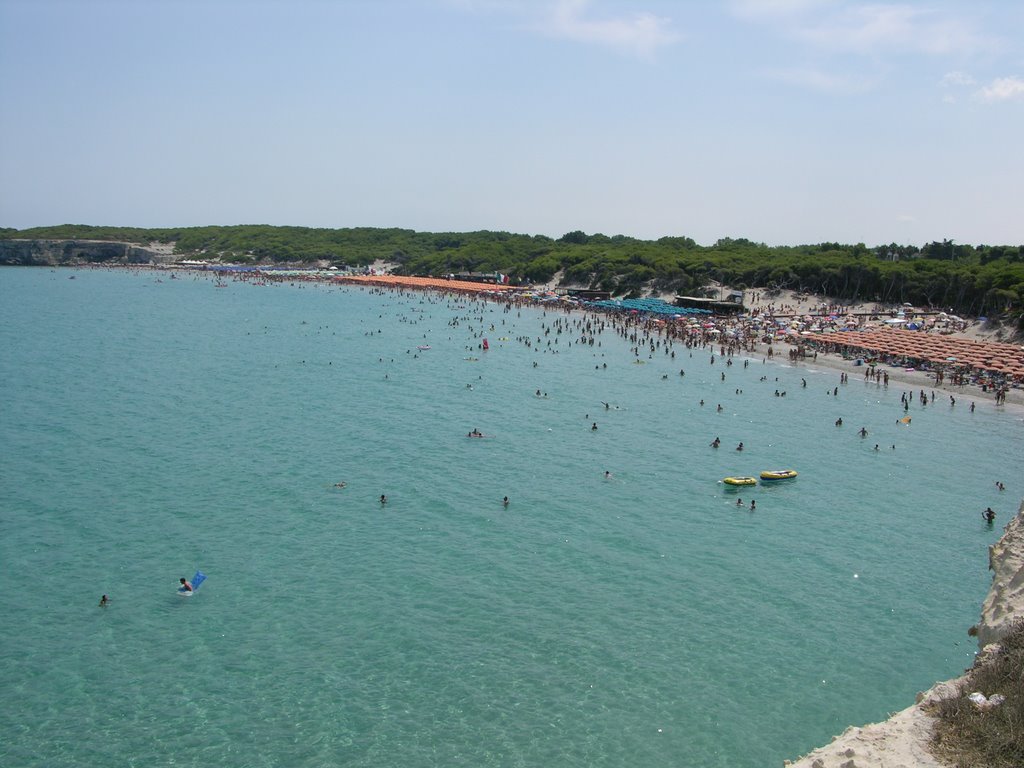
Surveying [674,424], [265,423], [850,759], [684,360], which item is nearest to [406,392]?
[265,423]

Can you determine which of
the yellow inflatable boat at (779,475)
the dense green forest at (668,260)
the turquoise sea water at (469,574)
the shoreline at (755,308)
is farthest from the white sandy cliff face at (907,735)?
the dense green forest at (668,260)

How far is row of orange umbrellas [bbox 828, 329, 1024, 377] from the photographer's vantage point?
51312 mm

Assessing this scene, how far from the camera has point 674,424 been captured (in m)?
38.5

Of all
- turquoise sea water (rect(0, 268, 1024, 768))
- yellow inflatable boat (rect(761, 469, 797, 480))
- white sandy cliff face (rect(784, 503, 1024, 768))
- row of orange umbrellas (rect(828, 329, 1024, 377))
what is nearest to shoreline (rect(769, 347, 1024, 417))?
row of orange umbrellas (rect(828, 329, 1024, 377))

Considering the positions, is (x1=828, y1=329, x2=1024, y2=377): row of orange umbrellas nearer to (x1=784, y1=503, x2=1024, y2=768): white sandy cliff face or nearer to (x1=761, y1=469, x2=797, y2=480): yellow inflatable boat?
(x1=761, y1=469, x2=797, y2=480): yellow inflatable boat

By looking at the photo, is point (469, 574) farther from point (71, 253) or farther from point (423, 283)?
point (71, 253)

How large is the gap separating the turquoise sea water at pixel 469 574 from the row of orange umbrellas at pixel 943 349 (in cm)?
1012

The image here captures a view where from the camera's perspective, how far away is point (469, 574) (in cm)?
2016

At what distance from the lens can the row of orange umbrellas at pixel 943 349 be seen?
168 feet

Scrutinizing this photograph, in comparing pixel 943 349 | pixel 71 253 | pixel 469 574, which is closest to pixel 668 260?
pixel 943 349

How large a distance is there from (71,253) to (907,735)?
19527 cm

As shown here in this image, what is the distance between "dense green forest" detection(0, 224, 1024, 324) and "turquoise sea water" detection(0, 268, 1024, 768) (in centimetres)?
3968

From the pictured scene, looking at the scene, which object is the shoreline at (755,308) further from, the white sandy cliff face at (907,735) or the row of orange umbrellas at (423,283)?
the white sandy cliff face at (907,735)

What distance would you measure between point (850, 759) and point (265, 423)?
3067 cm
